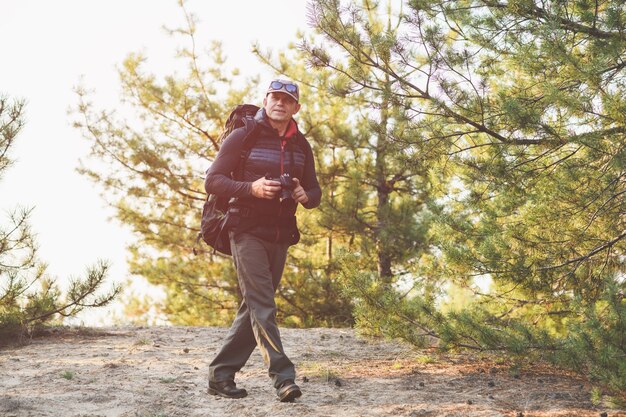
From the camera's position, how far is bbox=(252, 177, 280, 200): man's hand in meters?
3.89

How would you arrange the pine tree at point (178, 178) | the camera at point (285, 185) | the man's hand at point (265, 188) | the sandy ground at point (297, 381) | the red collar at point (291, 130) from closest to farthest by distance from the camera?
the man's hand at point (265, 188)
the camera at point (285, 185)
the sandy ground at point (297, 381)
the red collar at point (291, 130)
the pine tree at point (178, 178)

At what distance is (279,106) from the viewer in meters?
4.16

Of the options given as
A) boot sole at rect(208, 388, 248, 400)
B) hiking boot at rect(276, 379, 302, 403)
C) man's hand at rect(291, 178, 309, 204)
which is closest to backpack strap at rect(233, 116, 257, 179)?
man's hand at rect(291, 178, 309, 204)

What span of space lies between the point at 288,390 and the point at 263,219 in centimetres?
114

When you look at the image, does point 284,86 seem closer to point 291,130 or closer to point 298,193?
point 291,130

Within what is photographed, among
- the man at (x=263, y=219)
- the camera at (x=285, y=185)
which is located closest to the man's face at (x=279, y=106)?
the man at (x=263, y=219)

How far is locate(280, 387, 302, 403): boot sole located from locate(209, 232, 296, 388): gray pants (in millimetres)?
85

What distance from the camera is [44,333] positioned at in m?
7.30

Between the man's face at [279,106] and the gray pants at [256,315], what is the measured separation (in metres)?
0.83

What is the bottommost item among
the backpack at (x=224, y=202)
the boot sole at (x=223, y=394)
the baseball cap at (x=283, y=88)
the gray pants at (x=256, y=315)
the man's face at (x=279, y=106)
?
the boot sole at (x=223, y=394)

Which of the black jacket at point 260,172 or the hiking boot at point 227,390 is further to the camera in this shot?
the hiking boot at point 227,390

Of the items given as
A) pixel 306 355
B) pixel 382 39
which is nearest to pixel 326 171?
pixel 306 355

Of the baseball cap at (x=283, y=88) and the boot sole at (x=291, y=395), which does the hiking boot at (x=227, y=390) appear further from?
the baseball cap at (x=283, y=88)

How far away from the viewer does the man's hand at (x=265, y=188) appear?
12.8 feet
